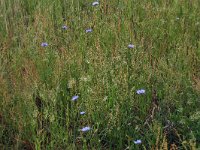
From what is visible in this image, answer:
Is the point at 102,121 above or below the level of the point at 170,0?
below

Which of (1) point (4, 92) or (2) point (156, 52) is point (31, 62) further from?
(2) point (156, 52)

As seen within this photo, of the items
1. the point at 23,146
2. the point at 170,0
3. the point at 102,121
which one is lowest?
the point at 23,146

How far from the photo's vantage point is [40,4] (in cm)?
457

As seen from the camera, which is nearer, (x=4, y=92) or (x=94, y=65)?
(x=4, y=92)

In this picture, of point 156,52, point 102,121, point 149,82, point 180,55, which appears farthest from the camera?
point 156,52

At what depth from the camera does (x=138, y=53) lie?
3.28 metres

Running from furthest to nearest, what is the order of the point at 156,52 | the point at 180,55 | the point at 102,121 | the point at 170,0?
the point at 170,0 < the point at 156,52 < the point at 180,55 < the point at 102,121

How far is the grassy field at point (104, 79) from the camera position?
2.68m

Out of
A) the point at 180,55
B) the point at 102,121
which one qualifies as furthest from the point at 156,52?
the point at 102,121

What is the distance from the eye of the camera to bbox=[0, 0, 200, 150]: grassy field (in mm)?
2678

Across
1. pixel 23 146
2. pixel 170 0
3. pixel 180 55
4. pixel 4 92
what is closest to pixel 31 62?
pixel 4 92

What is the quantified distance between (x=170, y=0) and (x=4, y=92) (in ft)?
7.92

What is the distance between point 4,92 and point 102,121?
772 millimetres

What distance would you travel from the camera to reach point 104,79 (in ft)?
9.75
